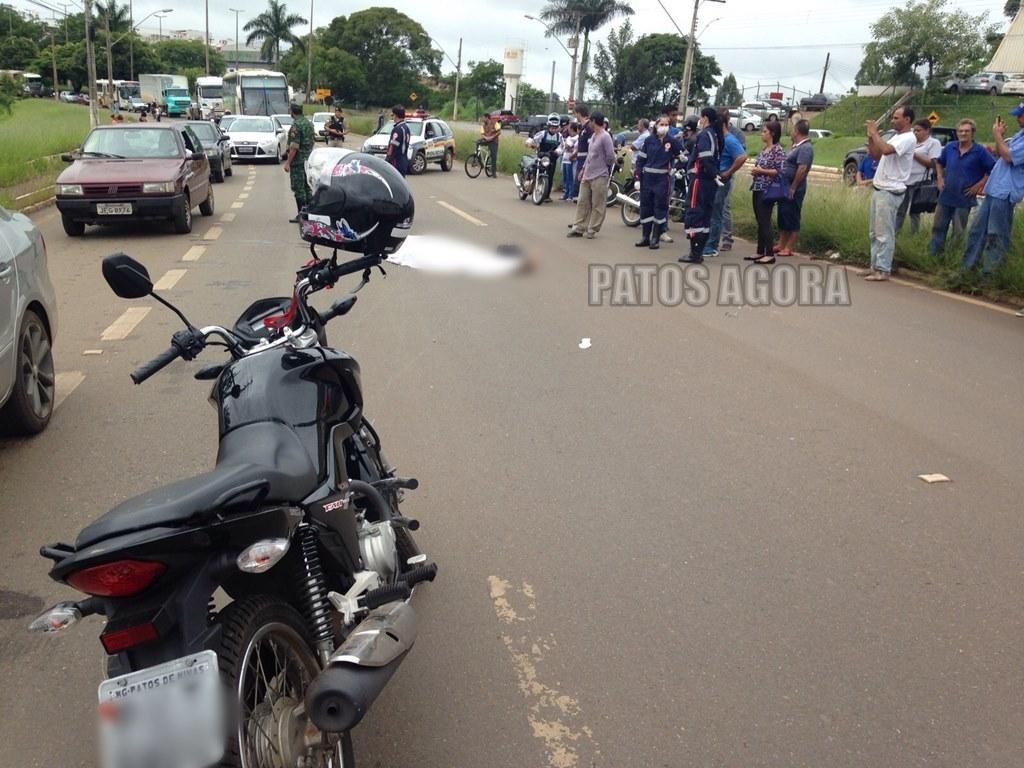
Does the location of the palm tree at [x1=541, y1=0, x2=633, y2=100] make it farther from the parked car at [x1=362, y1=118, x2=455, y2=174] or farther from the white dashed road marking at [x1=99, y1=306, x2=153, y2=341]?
the white dashed road marking at [x1=99, y1=306, x2=153, y2=341]

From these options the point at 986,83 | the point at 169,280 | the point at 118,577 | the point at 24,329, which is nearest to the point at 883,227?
the point at 169,280

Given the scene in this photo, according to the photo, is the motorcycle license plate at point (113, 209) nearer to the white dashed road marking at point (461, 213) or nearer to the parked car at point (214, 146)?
the white dashed road marking at point (461, 213)

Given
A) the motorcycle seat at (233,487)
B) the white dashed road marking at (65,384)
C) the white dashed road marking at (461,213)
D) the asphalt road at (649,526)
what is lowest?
the white dashed road marking at (65,384)

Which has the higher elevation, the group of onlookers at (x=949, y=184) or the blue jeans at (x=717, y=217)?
the group of onlookers at (x=949, y=184)

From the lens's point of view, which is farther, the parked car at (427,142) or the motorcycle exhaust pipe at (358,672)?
the parked car at (427,142)

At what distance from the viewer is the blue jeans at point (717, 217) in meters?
12.5

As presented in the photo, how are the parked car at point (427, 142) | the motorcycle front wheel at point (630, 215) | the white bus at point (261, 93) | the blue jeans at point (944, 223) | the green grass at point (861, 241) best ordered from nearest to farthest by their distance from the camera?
the green grass at point (861, 241), the blue jeans at point (944, 223), the motorcycle front wheel at point (630, 215), the parked car at point (427, 142), the white bus at point (261, 93)

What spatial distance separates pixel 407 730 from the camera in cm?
293

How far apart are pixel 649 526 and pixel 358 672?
7.90 feet

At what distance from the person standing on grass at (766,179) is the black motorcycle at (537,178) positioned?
773 centimetres

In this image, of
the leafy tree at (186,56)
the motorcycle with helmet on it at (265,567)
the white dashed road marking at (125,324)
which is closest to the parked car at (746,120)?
the white dashed road marking at (125,324)

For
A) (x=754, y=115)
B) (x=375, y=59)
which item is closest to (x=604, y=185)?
(x=754, y=115)

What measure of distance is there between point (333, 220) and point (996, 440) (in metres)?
4.46

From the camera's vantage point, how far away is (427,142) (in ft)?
91.3
